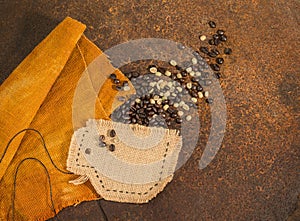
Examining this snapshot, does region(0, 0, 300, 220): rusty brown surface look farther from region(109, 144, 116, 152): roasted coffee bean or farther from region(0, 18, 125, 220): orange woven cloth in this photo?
region(109, 144, 116, 152): roasted coffee bean

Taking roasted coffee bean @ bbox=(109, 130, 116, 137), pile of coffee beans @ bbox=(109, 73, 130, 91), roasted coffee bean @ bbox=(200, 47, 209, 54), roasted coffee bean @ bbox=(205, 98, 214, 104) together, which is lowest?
roasted coffee bean @ bbox=(109, 130, 116, 137)

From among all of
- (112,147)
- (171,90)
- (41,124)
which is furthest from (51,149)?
(171,90)

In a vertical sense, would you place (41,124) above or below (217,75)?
below

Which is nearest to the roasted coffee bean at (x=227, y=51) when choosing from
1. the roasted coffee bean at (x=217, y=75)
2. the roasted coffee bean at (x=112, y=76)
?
the roasted coffee bean at (x=217, y=75)

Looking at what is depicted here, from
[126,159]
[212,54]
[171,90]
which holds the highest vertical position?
[212,54]

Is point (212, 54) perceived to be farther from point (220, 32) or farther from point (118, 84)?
point (118, 84)

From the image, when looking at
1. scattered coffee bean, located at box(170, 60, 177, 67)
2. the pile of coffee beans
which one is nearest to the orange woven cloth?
the pile of coffee beans

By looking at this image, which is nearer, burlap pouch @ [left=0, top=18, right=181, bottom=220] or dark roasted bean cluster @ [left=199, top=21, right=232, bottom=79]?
burlap pouch @ [left=0, top=18, right=181, bottom=220]
